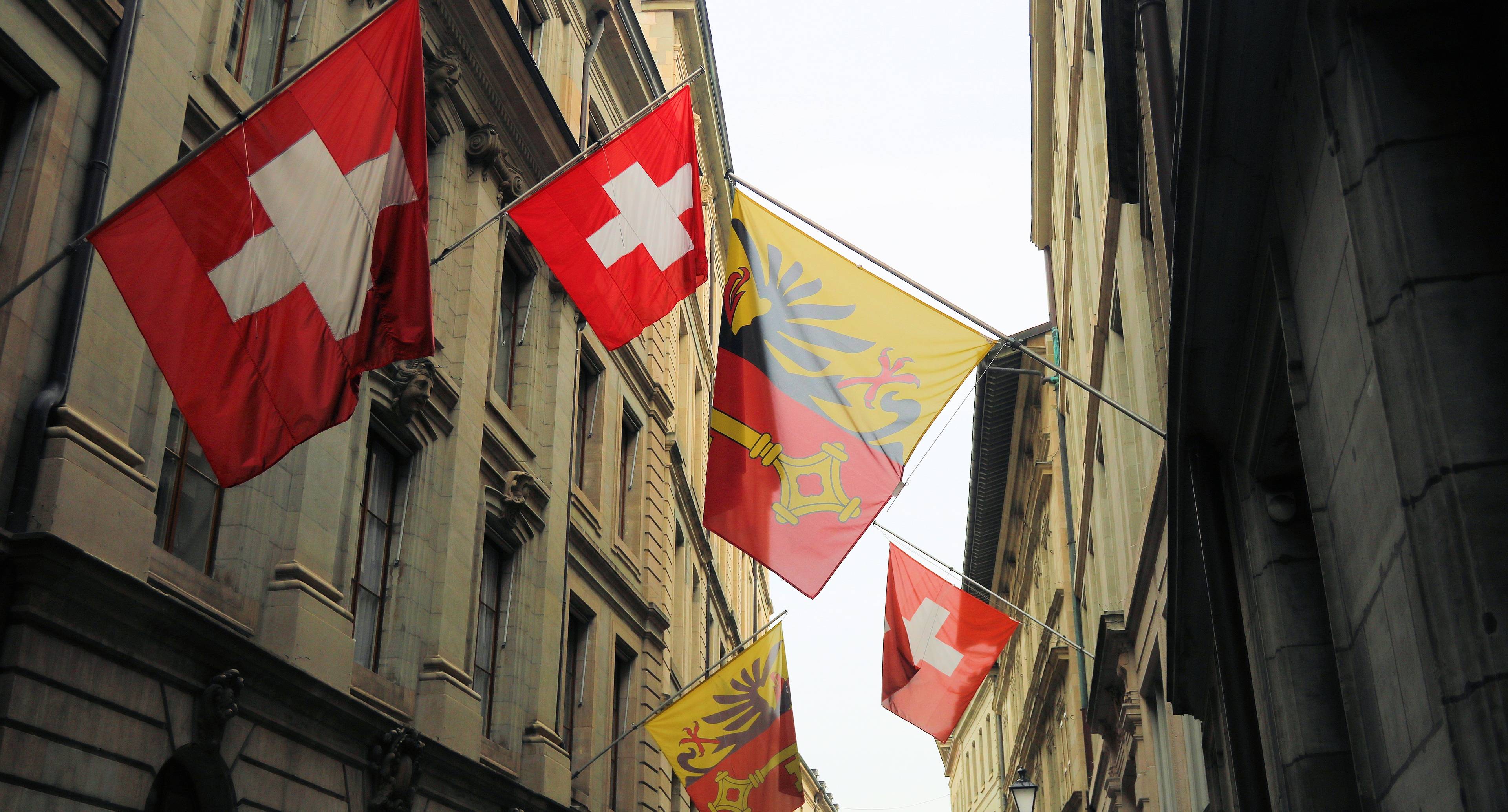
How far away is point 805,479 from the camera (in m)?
13.0

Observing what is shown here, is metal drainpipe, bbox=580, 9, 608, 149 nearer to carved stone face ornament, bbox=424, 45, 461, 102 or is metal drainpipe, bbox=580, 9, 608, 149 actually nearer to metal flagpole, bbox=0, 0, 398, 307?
carved stone face ornament, bbox=424, 45, 461, 102

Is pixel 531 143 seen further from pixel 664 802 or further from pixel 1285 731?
pixel 1285 731

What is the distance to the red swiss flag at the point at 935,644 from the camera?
64.7ft

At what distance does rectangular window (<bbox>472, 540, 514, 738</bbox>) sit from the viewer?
1933cm

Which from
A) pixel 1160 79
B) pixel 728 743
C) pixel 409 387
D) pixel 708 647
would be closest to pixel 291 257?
pixel 1160 79

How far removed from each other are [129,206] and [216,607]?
17.8 feet

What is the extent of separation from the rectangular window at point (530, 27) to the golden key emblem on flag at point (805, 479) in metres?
13.5

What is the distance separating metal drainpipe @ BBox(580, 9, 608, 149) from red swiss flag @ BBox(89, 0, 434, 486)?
51.6 ft

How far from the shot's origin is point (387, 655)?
16.1 meters

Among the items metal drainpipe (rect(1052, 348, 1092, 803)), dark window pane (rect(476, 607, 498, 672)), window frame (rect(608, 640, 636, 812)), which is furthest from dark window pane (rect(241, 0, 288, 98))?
metal drainpipe (rect(1052, 348, 1092, 803))

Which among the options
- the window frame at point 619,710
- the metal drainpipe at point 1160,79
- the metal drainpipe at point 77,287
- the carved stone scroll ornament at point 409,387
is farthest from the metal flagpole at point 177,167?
the window frame at point 619,710

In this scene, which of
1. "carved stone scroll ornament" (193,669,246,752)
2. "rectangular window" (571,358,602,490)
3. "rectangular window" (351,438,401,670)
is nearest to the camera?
"carved stone scroll ornament" (193,669,246,752)

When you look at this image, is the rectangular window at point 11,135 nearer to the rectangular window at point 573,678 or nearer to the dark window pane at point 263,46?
the dark window pane at point 263,46

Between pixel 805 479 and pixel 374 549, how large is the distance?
257 inches
